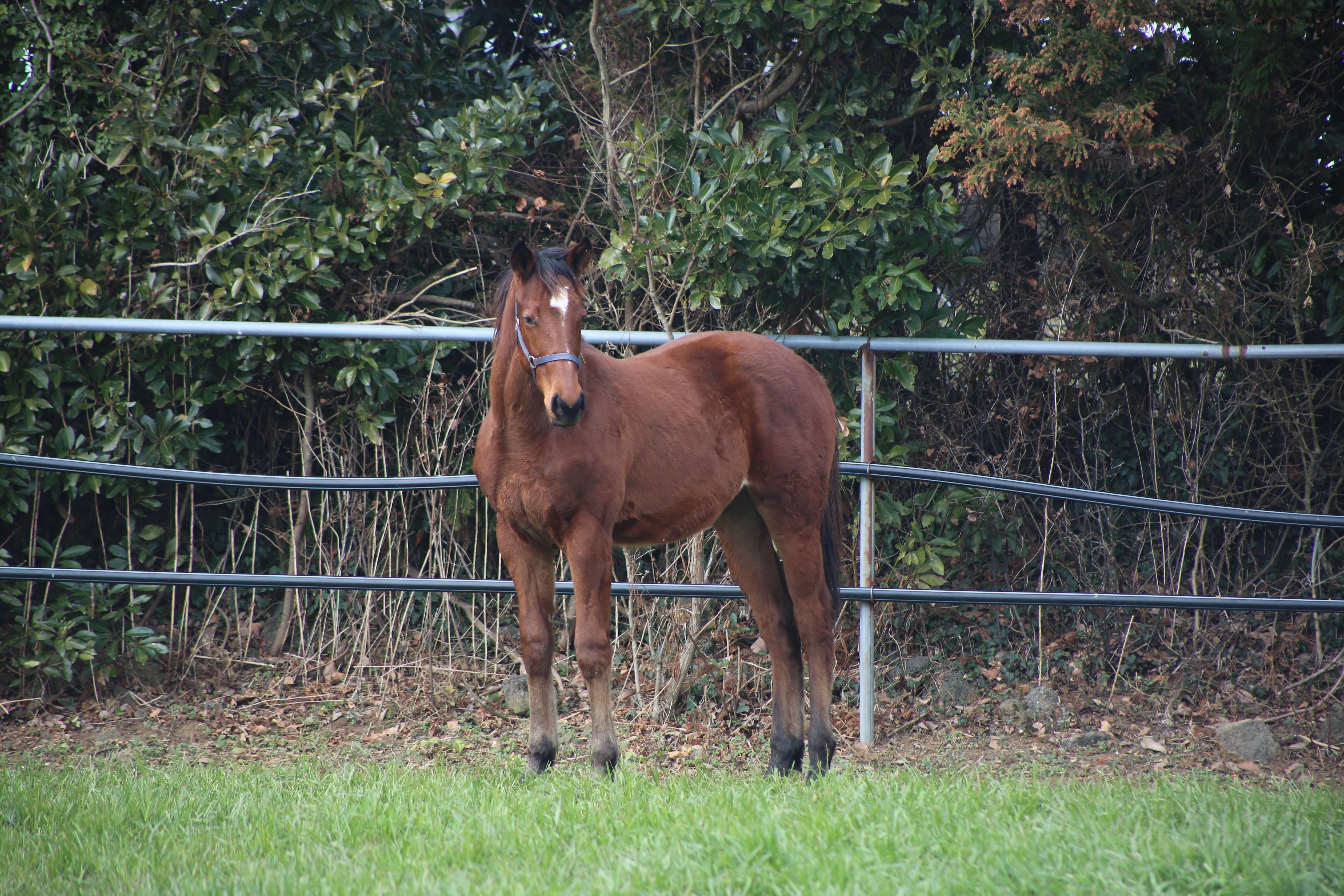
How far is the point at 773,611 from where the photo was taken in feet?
13.3

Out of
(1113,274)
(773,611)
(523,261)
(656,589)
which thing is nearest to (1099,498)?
(1113,274)

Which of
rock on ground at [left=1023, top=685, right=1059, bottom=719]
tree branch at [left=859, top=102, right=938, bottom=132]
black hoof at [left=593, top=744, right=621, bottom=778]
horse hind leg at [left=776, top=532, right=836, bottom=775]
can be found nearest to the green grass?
black hoof at [left=593, top=744, right=621, bottom=778]

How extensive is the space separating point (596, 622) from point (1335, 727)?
384 centimetres

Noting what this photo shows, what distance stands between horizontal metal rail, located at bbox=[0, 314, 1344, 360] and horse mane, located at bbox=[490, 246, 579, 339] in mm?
737

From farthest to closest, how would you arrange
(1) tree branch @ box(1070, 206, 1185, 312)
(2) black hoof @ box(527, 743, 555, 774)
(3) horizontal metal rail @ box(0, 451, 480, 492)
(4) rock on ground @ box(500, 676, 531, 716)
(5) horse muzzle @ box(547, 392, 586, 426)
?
(4) rock on ground @ box(500, 676, 531, 716), (1) tree branch @ box(1070, 206, 1185, 312), (3) horizontal metal rail @ box(0, 451, 480, 492), (2) black hoof @ box(527, 743, 555, 774), (5) horse muzzle @ box(547, 392, 586, 426)

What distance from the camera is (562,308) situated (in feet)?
10.6

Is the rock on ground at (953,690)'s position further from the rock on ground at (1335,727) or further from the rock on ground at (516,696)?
the rock on ground at (516,696)

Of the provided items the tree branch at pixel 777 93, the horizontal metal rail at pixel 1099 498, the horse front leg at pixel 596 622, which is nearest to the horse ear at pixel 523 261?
the horse front leg at pixel 596 622

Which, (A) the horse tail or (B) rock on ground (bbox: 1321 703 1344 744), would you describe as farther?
(B) rock on ground (bbox: 1321 703 1344 744)

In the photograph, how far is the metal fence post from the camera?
4574 mm

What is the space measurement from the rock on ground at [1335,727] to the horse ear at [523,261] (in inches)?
174

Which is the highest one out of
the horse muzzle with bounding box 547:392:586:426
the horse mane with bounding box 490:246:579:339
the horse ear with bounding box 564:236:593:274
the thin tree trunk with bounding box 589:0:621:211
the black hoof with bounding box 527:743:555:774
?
the thin tree trunk with bounding box 589:0:621:211

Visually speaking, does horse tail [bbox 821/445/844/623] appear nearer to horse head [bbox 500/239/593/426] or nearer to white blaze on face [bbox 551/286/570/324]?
horse head [bbox 500/239/593/426]

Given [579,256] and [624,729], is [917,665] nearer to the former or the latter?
[624,729]
